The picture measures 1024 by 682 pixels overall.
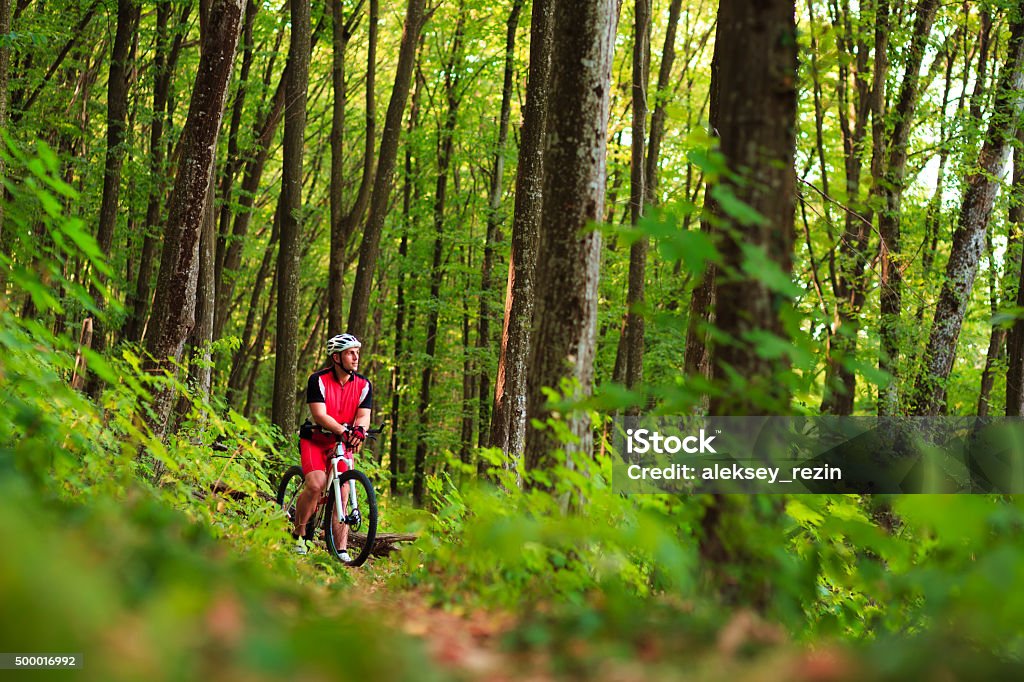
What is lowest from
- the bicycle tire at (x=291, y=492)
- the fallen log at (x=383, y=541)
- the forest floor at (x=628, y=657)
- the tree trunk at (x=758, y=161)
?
the fallen log at (x=383, y=541)

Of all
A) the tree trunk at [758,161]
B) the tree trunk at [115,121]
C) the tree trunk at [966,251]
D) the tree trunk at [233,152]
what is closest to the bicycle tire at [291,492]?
the tree trunk at [758,161]

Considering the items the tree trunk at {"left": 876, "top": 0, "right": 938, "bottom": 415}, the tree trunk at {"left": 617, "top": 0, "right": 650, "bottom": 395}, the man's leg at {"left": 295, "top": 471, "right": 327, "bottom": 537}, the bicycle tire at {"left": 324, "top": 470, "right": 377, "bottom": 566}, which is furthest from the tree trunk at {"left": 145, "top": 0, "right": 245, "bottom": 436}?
the tree trunk at {"left": 876, "top": 0, "right": 938, "bottom": 415}

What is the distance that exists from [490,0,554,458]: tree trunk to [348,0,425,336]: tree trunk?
680 cm

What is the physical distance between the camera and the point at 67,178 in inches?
893

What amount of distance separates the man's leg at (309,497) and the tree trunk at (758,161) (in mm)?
5827

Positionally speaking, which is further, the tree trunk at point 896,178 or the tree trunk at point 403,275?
the tree trunk at point 403,275

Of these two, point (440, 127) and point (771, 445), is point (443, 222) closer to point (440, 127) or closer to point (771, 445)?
point (440, 127)

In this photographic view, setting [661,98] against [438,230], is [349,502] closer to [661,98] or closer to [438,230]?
[661,98]

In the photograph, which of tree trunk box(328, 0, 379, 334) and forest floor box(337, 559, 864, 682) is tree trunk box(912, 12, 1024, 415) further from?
forest floor box(337, 559, 864, 682)

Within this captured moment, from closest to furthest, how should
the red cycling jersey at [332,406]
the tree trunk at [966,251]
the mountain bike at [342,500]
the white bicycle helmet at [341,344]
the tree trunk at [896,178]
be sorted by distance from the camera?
the mountain bike at [342,500], the white bicycle helmet at [341,344], the red cycling jersey at [332,406], the tree trunk at [966,251], the tree trunk at [896,178]

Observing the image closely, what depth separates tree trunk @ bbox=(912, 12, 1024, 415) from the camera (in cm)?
1485

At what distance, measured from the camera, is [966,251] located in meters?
15.0

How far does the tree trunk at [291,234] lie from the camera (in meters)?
16.3

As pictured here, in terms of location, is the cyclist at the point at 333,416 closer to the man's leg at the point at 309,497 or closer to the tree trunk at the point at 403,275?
the man's leg at the point at 309,497
